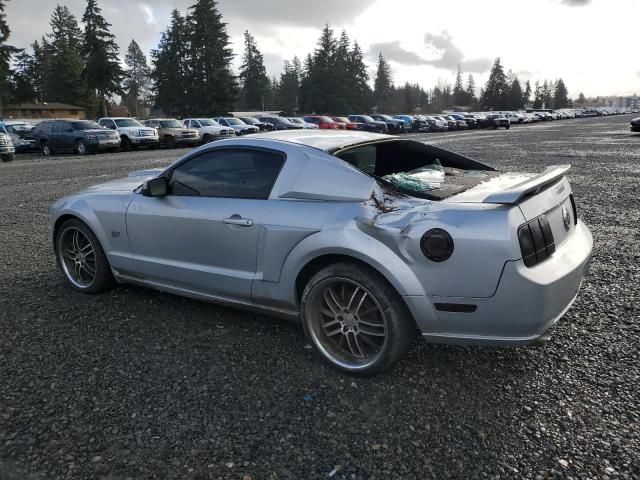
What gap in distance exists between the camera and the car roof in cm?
359

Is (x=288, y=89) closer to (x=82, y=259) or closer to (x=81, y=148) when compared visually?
(x=81, y=148)

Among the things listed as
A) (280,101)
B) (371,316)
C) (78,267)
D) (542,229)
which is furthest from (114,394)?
(280,101)

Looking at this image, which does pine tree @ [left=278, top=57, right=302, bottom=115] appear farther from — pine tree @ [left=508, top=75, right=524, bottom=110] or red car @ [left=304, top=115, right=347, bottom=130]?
red car @ [left=304, top=115, right=347, bottom=130]

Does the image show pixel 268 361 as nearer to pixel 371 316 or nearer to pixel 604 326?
pixel 371 316

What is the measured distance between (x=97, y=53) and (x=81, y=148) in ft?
131

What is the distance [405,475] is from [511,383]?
108cm

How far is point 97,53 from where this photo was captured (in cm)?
5703

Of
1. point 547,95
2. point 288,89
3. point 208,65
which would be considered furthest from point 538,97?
point 208,65

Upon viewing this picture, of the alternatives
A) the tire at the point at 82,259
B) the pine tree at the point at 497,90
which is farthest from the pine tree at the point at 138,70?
the tire at the point at 82,259

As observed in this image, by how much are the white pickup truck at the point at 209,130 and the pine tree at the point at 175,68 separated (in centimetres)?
3412

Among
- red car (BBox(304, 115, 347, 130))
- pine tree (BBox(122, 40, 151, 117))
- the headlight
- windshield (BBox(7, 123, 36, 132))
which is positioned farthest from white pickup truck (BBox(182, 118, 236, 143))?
pine tree (BBox(122, 40, 151, 117))

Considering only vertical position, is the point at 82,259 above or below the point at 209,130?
below

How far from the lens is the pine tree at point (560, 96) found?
154 metres

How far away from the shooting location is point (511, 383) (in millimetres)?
3061
